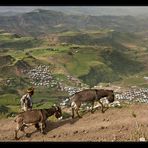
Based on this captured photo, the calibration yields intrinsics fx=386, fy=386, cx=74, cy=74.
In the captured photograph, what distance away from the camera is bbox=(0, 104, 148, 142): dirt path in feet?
36.8

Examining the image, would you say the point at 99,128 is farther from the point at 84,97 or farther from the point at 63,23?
the point at 63,23

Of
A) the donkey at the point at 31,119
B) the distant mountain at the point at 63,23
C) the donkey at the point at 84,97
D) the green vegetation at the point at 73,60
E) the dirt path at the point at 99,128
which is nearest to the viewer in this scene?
the donkey at the point at 31,119

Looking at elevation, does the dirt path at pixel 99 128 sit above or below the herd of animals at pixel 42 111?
below

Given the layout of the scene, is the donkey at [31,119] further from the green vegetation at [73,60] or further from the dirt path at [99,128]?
the green vegetation at [73,60]

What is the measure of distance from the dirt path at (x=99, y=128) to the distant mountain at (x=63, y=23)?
3438cm

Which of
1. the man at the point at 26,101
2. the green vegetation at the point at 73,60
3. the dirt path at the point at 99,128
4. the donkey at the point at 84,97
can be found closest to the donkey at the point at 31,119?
the dirt path at the point at 99,128

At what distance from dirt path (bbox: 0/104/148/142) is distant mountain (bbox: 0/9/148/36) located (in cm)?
3438

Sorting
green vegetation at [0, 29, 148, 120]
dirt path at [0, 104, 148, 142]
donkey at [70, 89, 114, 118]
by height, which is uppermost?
donkey at [70, 89, 114, 118]

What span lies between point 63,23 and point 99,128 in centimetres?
4399

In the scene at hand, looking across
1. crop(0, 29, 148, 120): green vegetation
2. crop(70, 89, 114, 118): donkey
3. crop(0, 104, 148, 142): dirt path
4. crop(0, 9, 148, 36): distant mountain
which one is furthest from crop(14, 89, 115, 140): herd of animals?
crop(0, 9, 148, 36): distant mountain

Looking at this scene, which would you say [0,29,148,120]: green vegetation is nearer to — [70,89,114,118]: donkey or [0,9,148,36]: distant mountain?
[0,9,148,36]: distant mountain

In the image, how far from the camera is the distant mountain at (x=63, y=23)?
48.2 meters
